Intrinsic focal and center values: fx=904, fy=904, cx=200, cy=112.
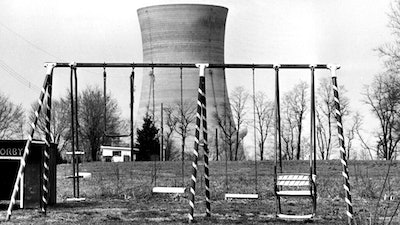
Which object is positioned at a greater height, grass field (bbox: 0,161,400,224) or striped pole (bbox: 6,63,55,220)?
striped pole (bbox: 6,63,55,220)

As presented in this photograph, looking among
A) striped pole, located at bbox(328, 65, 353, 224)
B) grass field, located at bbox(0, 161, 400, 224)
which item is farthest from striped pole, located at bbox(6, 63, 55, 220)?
striped pole, located at bbox(328, 65, 353, 224)

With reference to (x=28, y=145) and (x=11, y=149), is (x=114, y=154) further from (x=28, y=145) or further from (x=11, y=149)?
(x=28, y=145)

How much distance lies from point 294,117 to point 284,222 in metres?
36.9

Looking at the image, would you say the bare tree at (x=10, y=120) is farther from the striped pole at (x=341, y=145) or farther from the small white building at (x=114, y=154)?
the striped pole at (x=341, y=145)

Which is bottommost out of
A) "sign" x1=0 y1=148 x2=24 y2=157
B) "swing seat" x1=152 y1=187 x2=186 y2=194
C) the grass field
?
the grass field

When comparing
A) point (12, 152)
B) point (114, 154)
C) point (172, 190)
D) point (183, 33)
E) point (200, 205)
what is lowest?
point (200, 205)

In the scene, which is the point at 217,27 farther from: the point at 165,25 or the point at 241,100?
the point at 241,100

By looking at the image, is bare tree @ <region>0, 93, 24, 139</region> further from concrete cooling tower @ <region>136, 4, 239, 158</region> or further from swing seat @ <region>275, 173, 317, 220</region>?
swing seat @ <region>275, 173, 317, 220</region>

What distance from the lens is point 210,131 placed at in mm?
52500

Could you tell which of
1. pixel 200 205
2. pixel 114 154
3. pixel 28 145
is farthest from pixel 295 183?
pixel 114 154

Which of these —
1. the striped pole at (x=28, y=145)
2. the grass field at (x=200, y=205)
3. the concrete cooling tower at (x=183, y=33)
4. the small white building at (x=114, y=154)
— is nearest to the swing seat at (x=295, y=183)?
the grass field at (x=200, y=205)

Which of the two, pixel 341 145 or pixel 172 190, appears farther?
pixel 172 190

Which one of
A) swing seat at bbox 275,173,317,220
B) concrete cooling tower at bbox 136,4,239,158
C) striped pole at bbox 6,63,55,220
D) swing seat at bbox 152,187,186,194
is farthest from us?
concrete cooling tower at bbox 136,4,239,158

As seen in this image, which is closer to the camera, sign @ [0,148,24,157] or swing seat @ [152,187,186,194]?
swing seat @ [152,187,186,194]
